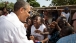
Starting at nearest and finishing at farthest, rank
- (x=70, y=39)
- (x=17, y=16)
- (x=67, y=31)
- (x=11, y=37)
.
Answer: (x=70, y=39) < (x=11, y=37) < (x=17, y=16) < (x=67, y=31)

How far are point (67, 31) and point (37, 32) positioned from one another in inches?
78.8

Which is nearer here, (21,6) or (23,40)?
(23,40)

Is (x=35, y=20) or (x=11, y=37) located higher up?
(x=11, y=37)

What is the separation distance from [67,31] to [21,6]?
997 mm

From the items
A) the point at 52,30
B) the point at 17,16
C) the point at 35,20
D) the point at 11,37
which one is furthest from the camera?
the point at 35,20

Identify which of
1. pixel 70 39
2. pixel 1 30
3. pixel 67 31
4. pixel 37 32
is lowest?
pixel 37 32

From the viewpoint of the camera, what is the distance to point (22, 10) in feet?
11.8

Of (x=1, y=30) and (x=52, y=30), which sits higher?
(x=1, y=30)

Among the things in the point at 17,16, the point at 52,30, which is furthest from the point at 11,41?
the point at 52,30

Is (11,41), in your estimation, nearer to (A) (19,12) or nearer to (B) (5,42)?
(B) (5,42)

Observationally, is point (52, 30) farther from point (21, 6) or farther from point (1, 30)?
point (1, 30)

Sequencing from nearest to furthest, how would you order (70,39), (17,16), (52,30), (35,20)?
(70,39) → (17,16) → (52,30) → (35,20)

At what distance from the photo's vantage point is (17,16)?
11.4 feet

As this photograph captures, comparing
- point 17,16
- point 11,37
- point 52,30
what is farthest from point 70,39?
point 52,30
